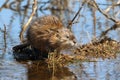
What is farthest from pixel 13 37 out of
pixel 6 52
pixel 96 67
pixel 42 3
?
pixel 42 3

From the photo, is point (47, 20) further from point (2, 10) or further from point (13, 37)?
point (2, 10)

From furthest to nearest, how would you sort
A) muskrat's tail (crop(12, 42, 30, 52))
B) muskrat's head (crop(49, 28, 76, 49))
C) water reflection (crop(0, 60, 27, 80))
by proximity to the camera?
muskrat's tail (crop(12, 42, 30, 52)) → muskrat's head (crop(49, 28, 76, 49)) → water reflection (crop(0, 60, 27, 80))

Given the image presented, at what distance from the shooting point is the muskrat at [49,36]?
247 inches

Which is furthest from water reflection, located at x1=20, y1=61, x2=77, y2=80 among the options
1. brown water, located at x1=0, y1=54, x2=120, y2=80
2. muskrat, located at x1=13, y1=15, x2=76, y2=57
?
muskrat, located at x1=13, y1=15, x2=76, y2=57

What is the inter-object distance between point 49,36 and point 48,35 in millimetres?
21

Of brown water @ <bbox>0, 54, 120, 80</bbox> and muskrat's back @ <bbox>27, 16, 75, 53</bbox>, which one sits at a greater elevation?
muskrat's back @ <bbox>27, 16, 75, 53</bbox>

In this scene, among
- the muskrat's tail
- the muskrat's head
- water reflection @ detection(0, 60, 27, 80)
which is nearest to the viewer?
water reflection @ detection(0, 60, 27, 80)

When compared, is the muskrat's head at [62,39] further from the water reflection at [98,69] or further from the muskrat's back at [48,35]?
the water reflection at [98,69]

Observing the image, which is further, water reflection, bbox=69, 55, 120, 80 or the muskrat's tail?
the muskrat's tail

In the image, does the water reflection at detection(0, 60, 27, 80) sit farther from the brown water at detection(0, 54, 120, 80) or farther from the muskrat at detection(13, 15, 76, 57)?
the muskrat at detection(13, 15, 76, 57)

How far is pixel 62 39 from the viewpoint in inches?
247

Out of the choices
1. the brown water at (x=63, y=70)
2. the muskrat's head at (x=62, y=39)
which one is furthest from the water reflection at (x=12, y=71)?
the muskrat's head at (x=62, y=39)

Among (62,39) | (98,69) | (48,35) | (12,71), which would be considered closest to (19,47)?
(48,35)

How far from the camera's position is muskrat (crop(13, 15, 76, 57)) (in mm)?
6285
